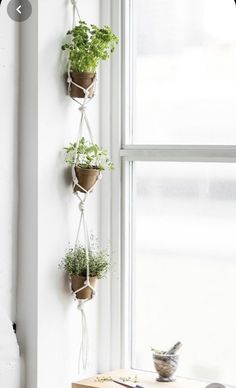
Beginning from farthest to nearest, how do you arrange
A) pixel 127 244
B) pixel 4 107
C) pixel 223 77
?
pixel 127 244, pixel 223 77, pixel 4 107

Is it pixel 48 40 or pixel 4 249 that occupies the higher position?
pixel 48 40

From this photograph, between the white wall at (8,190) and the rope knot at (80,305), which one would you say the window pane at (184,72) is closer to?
the white wall at (8,190)

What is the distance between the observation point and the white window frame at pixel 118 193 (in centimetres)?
318

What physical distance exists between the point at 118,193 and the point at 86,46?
23.1 inches

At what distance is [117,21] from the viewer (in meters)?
3.17

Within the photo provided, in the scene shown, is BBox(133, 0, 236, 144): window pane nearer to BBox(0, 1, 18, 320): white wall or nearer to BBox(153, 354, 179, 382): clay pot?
BBox(0, 1, 18, 320): white wall

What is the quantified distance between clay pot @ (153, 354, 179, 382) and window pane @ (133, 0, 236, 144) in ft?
2.57

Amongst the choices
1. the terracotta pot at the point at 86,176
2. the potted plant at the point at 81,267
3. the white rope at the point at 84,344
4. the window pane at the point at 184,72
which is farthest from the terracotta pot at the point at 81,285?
the window pane at the point at 184,72

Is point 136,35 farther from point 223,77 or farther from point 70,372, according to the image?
point 70,372

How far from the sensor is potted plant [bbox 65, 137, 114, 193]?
299 centimetres

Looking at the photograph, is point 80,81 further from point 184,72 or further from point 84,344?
point 84,344

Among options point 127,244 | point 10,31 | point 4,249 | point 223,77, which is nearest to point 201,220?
point 127,244

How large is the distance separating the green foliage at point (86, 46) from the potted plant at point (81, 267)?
2.15ft

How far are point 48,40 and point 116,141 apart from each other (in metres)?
0.51
